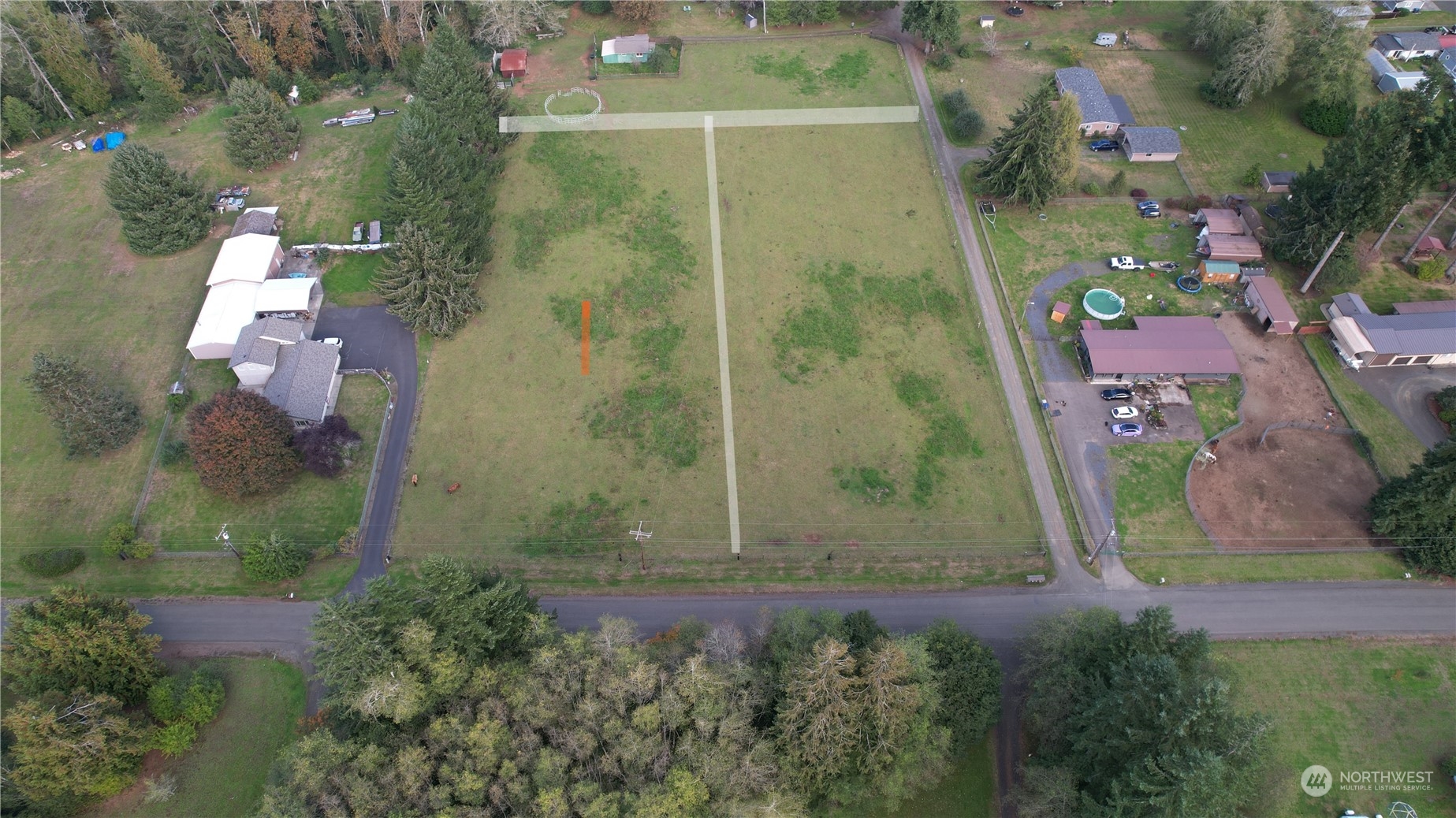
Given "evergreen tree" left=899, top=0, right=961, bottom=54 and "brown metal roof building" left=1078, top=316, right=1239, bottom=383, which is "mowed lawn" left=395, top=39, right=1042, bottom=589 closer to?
"brown metal roof building" left=1078, top=316, right=1239, bottom=383

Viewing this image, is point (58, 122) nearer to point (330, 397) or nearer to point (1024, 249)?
point (330, 397)

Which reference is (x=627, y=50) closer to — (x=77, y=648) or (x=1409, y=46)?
(x=77, y=648)

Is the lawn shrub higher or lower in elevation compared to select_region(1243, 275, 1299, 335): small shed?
lower

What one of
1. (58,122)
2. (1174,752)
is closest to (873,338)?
(1174,752)

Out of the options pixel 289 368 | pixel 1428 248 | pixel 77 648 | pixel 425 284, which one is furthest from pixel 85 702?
pixel 1428 248

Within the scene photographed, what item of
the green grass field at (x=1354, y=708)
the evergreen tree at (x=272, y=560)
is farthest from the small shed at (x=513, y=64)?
the green grass field at (x=1354, y=708)

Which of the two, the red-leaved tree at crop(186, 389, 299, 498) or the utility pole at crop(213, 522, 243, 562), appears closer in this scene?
the red-leaved tree at crop(186, 389, 299, 498)

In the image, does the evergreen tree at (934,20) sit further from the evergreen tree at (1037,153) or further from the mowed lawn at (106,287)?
the mowed lawn at (106,287)
